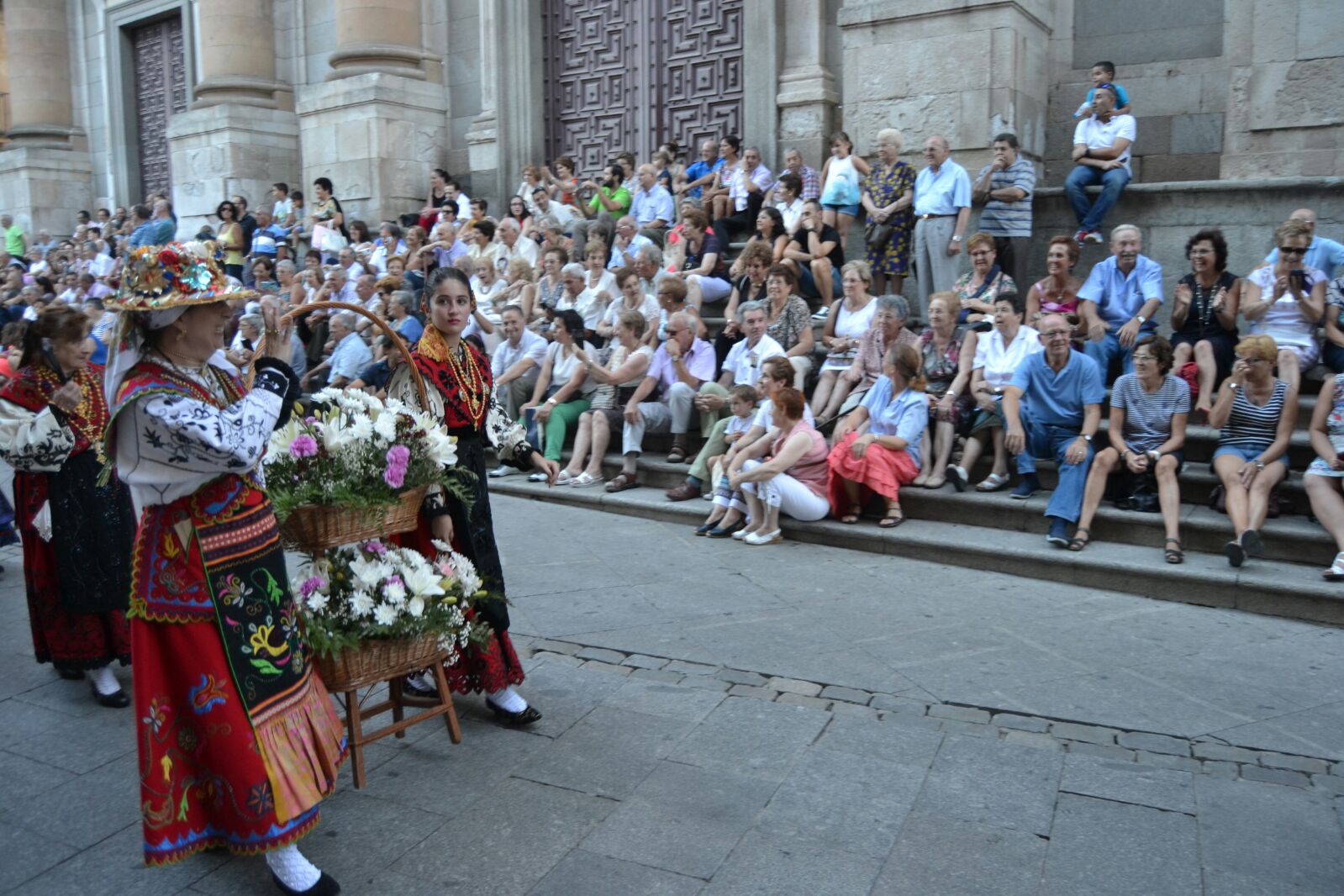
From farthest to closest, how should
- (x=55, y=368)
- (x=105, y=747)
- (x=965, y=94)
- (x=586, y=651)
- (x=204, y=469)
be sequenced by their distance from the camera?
(x=965, y=94) < (x=586, y=651) < (x=55, y=368) < (x=105, y=747) < (x=204, y=469)

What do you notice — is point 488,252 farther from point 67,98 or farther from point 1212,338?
point 67,98

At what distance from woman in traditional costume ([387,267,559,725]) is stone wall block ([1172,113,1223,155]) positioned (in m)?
9.37

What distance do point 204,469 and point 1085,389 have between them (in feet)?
18.9

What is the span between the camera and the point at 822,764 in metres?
4.08

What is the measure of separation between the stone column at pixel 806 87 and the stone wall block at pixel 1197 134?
3.57m

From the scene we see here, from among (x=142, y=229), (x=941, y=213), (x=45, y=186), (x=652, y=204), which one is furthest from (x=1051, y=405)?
(x=45, y=186)

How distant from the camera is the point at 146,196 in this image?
882 inches

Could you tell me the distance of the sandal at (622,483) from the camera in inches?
349

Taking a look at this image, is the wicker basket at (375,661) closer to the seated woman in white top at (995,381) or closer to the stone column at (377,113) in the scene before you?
the seated woman in white top at (995,381)

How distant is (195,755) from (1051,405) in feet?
19.0

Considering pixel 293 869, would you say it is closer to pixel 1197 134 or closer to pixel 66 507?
pixel 66 507

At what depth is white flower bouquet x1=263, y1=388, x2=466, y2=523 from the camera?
357 centimetres

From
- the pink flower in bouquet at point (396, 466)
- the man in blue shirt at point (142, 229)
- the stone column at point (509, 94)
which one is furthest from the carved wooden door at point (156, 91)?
the pink flower in bouquet at point (396, 466)

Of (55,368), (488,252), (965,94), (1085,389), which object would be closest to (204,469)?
(55,368)
